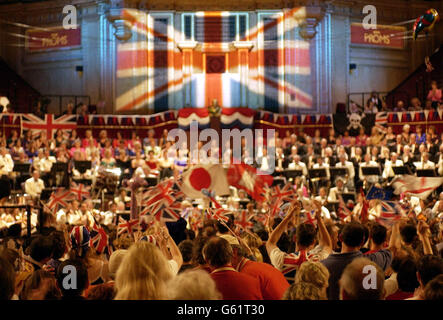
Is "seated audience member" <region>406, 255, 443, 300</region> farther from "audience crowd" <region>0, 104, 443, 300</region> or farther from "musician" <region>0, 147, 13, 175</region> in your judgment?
"musician" <region>0, 147, 13, 175</region>

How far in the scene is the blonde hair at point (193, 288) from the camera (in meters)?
2.69

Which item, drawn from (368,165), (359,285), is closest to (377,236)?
(359,285)

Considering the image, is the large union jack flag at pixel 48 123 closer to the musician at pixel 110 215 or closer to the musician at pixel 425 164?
the musician at pixel 110 215

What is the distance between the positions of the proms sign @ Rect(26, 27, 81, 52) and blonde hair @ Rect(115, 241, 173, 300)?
820 inches

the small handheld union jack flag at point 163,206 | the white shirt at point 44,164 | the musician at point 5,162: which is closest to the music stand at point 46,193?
the musician at point 5,162

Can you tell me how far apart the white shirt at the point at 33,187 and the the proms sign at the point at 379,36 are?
1237 centimetres

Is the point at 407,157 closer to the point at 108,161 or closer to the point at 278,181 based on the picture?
the point at 278,181

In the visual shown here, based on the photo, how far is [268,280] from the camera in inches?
159

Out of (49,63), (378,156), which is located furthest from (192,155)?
(49,63)

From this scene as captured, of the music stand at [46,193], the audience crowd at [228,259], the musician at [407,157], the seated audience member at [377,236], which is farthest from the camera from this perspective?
the musician at [407,157]

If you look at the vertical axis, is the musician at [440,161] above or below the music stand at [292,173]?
above

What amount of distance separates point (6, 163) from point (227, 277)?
1300cm

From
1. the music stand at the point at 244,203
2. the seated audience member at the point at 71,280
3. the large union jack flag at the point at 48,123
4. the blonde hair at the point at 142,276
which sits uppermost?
the large union jack flag at the point at 48,123

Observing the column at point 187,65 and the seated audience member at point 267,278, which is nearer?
the seated audience member at point 267,278
